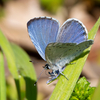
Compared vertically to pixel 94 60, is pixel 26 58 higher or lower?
lower

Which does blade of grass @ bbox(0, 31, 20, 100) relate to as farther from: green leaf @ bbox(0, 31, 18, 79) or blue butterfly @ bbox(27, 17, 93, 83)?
blue butterfly @ bbox(27, 17, 93, 83)

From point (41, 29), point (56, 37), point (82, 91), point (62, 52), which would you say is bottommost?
point (82, 91)

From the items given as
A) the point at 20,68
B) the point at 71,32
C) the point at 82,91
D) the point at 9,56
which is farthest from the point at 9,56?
the point at 82,91

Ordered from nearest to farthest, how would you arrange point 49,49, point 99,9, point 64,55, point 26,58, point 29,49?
point 49,49, point 64,55, point 26,58, point 29,49, point 99,9

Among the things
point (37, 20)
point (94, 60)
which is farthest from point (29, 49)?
point (37, 20)

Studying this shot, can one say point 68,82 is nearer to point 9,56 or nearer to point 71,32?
point 71,32

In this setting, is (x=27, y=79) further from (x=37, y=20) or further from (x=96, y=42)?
(x=96, y=42)

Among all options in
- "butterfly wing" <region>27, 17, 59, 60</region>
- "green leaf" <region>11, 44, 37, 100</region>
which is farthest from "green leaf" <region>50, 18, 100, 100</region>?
"green leaf" <region>11, 44, 37, 100</region>

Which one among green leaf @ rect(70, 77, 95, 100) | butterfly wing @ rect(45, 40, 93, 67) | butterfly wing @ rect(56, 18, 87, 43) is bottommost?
green leaf @ rect(70, 77, 95, 100)
